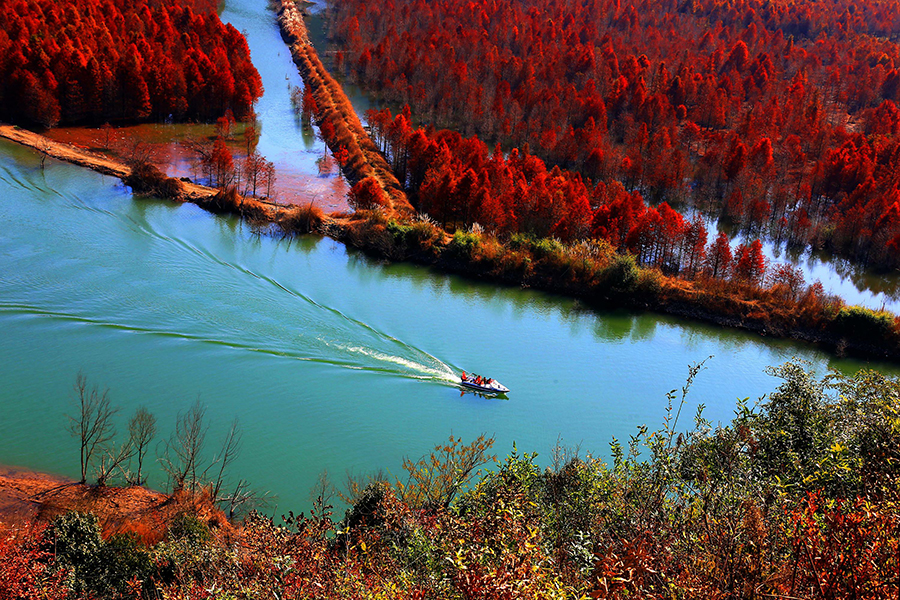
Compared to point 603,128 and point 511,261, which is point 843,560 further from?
point 603,128

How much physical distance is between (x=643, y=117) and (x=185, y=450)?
263 feet

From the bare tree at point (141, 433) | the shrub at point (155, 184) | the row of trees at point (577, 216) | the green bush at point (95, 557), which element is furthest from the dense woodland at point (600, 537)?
the shrub at point (155, 184)

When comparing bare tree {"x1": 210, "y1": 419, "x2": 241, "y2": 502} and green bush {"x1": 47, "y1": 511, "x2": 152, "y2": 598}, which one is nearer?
green bush {"x1": 47, "y1": 511, "x2": 152, "y2": 598}

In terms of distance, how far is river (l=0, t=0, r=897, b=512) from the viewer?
31.6 meters

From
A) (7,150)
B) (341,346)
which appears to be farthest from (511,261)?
(7,150)

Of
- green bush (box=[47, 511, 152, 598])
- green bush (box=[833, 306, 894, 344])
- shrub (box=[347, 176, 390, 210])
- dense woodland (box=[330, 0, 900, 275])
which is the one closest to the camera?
green bush (box=[47, 511, 152, 598])

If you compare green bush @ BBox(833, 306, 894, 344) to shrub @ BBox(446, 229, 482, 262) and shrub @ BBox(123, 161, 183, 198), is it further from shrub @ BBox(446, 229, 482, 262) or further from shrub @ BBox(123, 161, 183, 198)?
shrub @ BBox(123, 161, 183, 198)

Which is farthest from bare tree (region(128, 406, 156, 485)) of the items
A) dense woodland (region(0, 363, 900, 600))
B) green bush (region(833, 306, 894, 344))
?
green bush (region(833, 306, 894, 344))

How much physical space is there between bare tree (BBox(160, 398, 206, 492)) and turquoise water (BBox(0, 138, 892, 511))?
0.63m

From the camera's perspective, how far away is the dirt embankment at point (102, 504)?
2516 centimetres

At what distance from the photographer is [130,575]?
20734 millimetres

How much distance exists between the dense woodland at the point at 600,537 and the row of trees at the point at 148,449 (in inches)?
105

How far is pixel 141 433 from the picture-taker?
2816cm

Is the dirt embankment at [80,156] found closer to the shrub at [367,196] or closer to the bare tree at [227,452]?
the shrub at [367,196]
